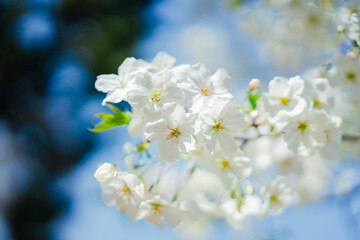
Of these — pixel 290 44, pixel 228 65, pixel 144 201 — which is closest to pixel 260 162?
pixel 144 201

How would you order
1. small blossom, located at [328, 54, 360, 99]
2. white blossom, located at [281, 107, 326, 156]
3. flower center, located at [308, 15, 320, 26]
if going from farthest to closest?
flower center, located at [308, 15, 320, 26] < small blossom, located at [328, 54, 360, 99] < white blossom, located at [281, 107, 326, 156]

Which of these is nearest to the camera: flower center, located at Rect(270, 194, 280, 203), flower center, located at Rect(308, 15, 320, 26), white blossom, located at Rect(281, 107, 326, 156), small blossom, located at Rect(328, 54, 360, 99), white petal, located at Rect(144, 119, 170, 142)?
white petal, located at Rect(144, 119, 170, 142)

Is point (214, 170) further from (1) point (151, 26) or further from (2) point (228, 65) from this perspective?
(1) point (151, 26)

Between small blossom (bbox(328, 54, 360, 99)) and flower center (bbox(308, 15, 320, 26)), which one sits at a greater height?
small blossom (bbox(328, 54, 360, 99))

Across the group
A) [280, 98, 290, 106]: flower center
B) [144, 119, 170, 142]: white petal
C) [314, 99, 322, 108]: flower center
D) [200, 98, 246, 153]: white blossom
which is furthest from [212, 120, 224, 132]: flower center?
[314, 99, 322, 108]: flower center

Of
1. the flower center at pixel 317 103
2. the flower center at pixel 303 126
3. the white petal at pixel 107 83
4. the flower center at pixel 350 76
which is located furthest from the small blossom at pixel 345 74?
the white petal at pixel 107 83

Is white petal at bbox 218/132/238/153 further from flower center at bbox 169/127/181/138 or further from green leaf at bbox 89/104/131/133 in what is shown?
green leaf at bbox 89/104/131/133

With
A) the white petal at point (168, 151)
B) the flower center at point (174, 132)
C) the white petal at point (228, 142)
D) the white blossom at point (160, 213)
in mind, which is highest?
the flower center at point (174, 132)

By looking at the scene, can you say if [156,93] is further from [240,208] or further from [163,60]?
[240,208]

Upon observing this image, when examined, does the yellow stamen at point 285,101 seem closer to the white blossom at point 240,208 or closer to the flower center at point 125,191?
the white blossom at point 240,208
